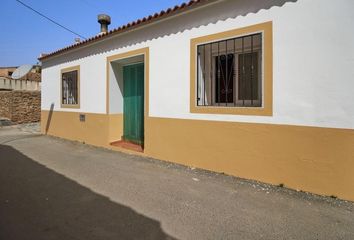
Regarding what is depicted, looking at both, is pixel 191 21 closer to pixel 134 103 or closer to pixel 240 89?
pixel 240 89

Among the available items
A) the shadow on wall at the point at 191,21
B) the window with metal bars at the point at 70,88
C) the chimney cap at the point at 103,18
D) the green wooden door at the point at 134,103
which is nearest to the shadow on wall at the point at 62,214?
the green wooden door at the point at 134,103

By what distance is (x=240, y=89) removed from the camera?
5.77m

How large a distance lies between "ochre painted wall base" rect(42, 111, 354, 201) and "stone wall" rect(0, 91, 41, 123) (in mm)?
13756

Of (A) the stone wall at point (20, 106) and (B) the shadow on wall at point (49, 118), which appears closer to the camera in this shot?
(B) the shadow on wall at point (49, 118)

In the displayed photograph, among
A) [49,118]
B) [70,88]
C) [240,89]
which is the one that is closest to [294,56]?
[240,89]

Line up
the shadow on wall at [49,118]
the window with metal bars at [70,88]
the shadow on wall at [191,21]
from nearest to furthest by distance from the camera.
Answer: the shadow on wall at [191,21]
the window with metal bars at [70,88]
the shadow on wall at [49,118]

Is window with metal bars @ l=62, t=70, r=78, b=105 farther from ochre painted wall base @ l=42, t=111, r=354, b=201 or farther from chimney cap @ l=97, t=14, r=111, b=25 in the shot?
ochre painted wall base @ l=42, t=111, r=354, b=201

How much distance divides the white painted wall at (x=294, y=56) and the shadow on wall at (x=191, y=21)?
18mm

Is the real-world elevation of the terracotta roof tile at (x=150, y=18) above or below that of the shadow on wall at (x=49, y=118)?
above

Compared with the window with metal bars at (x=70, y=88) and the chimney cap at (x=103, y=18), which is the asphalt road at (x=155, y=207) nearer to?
Result: the window with metal bars at (x=70, y=88)

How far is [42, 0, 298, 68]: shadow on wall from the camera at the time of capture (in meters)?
4.93

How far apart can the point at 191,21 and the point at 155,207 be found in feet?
13.4

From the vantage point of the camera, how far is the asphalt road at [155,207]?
3.10 m

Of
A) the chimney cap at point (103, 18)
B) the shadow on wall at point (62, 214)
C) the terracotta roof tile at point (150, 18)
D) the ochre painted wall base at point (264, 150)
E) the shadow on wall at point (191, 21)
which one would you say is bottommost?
the shadow on wall at point (62, 214)
